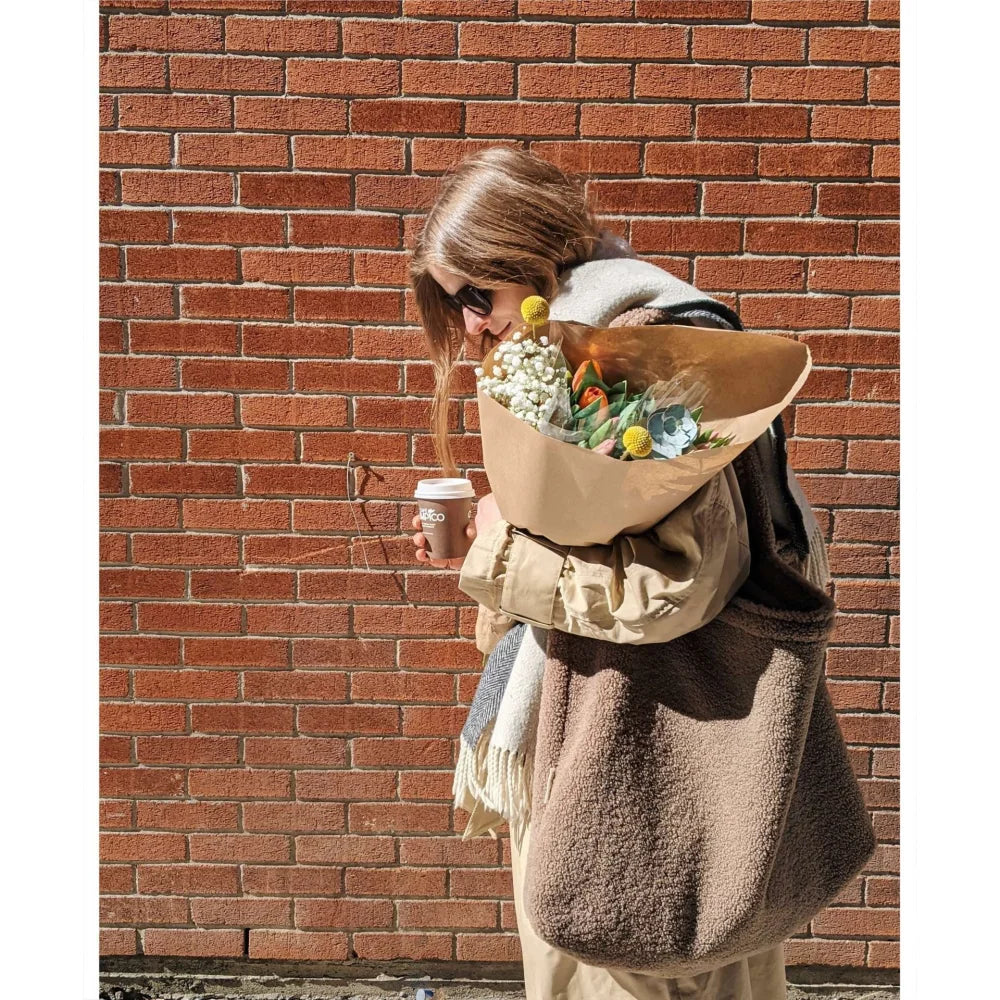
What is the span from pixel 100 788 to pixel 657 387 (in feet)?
7.18

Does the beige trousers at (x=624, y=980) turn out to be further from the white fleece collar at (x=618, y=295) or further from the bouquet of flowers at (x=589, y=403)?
the white fleece collar at (x=618, y=295)

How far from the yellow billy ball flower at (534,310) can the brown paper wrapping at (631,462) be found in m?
0.04

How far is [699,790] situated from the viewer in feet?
4.78

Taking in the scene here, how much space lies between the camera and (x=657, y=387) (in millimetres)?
1379

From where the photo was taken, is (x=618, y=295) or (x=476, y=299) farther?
(x=476, y=299)

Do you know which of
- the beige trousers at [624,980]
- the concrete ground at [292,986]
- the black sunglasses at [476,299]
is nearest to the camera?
the beige trousers at [624,980]

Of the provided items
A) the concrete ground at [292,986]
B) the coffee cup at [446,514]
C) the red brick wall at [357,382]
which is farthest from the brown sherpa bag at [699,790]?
the concrete ground at [292,986]

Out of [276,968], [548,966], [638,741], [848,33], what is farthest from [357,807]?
[848,33]

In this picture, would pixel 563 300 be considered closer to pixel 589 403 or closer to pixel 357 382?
pixel 589 403

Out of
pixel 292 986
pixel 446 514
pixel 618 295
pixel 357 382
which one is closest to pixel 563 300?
pixel 618 295

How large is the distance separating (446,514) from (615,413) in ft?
1.65

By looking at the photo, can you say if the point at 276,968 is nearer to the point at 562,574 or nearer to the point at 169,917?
the point at 169,917

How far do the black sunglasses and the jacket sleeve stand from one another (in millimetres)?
503

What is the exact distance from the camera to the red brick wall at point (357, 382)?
2.39 meters
